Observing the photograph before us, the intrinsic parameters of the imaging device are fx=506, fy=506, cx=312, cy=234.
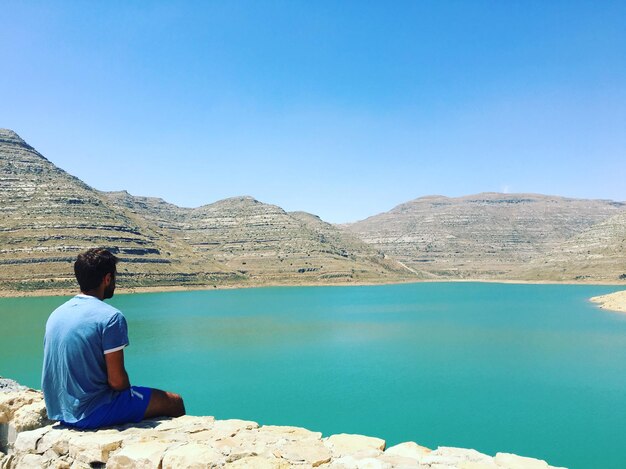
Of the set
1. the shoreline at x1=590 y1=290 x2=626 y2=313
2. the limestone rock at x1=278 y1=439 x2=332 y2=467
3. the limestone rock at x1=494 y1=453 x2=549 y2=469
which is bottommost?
the shoreline at x1=590 y1=290 x2=626 y2=313

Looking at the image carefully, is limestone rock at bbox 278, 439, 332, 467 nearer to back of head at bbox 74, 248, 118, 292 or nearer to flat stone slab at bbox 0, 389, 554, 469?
flat stone slab at bbox 0, 389, 554, 469

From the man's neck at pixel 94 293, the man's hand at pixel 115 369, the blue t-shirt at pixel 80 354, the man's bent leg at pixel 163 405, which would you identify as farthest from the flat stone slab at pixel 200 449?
the man's neck at pixel 94 293

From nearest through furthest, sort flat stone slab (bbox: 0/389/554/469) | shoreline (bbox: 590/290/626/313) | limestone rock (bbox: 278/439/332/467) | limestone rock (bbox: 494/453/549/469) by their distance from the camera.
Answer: flat stone slab (bbox: 0/389/554/469), limestone rock (bbox: 278/439/332/467), limestone rock (bbox: 494/453/549/469), shoreline (bbox: 590/290/626/313)

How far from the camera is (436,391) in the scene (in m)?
25.3

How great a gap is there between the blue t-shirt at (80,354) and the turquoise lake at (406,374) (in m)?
14.2

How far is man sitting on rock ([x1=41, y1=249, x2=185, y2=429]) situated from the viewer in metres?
5.36

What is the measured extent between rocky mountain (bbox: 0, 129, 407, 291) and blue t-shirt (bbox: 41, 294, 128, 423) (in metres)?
103

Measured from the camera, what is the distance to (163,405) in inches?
249

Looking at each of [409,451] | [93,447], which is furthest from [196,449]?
[409,451]

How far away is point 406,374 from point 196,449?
25.6 metres

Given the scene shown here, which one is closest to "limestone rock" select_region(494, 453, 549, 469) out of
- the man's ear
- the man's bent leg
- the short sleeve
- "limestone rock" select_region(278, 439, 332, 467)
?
"limestone rock" select_region(278, 439, 332, 467)

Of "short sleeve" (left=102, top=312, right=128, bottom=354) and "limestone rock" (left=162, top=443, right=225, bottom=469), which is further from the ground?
"short sleeve" (left=102, top=312, right=128, bottom=354)

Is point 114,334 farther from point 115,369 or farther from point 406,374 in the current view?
point 406,374

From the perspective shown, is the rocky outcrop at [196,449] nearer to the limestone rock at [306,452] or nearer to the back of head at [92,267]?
the limestone rock at [306,452]
